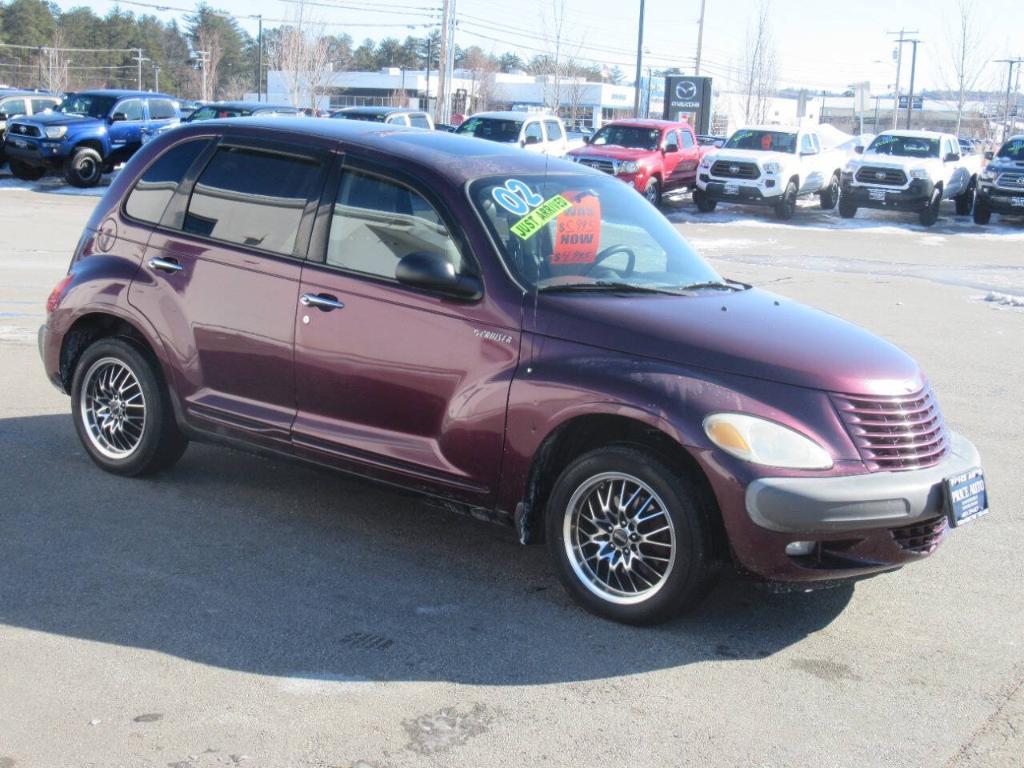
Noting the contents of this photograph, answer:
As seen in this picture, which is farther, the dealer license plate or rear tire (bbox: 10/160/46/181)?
rear tire (bbox: 10/160/46/181)

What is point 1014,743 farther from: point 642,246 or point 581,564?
point 642,246

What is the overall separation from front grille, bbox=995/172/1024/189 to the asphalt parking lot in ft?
67.2

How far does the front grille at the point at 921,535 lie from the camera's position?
4.66 m

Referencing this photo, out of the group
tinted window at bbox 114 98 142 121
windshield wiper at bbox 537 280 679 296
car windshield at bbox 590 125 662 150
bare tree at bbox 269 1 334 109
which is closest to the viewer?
windshield wiper at bbox 537 280 679 296

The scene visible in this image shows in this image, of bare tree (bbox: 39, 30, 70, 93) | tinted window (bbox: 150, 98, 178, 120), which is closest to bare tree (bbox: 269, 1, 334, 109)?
bare tree (bbox: 39, 30, 70, 93)

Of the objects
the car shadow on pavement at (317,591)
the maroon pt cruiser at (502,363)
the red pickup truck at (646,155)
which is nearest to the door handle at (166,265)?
the maroon pt cruiser at (502,363)

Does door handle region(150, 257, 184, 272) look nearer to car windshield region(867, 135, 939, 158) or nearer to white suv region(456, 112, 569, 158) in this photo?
white suv region(456, 112, 569, 158)

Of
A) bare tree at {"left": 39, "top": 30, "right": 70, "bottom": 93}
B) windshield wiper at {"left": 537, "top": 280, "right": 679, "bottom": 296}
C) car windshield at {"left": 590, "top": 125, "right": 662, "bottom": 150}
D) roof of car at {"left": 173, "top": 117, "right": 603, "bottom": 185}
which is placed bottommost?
windshield wiper at {"left": 537, "top": 280, "right": 679, "bottom": 296}

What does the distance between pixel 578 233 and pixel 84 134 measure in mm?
23700

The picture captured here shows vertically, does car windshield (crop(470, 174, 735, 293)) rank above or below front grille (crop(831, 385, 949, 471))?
above

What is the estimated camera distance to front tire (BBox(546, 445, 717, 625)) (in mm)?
4609

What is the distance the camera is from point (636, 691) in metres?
4.28

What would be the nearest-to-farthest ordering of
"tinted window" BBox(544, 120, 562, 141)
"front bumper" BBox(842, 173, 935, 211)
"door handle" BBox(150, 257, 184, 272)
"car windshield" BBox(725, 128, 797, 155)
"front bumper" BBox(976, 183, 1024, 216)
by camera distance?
1. "door handle" BBox(150, 257, 184, 272)
2. "front bumper" BBox(976, 183, 1024, 216)
3. "front bumper" BBox(842, 173, 935, 211)
4. "car windshield" BBox(725, 128, 797, 155)
5. "tinted window" BBox(544, 120, 562, 141)

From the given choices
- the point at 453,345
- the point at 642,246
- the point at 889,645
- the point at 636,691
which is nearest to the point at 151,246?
the point at 453,345
